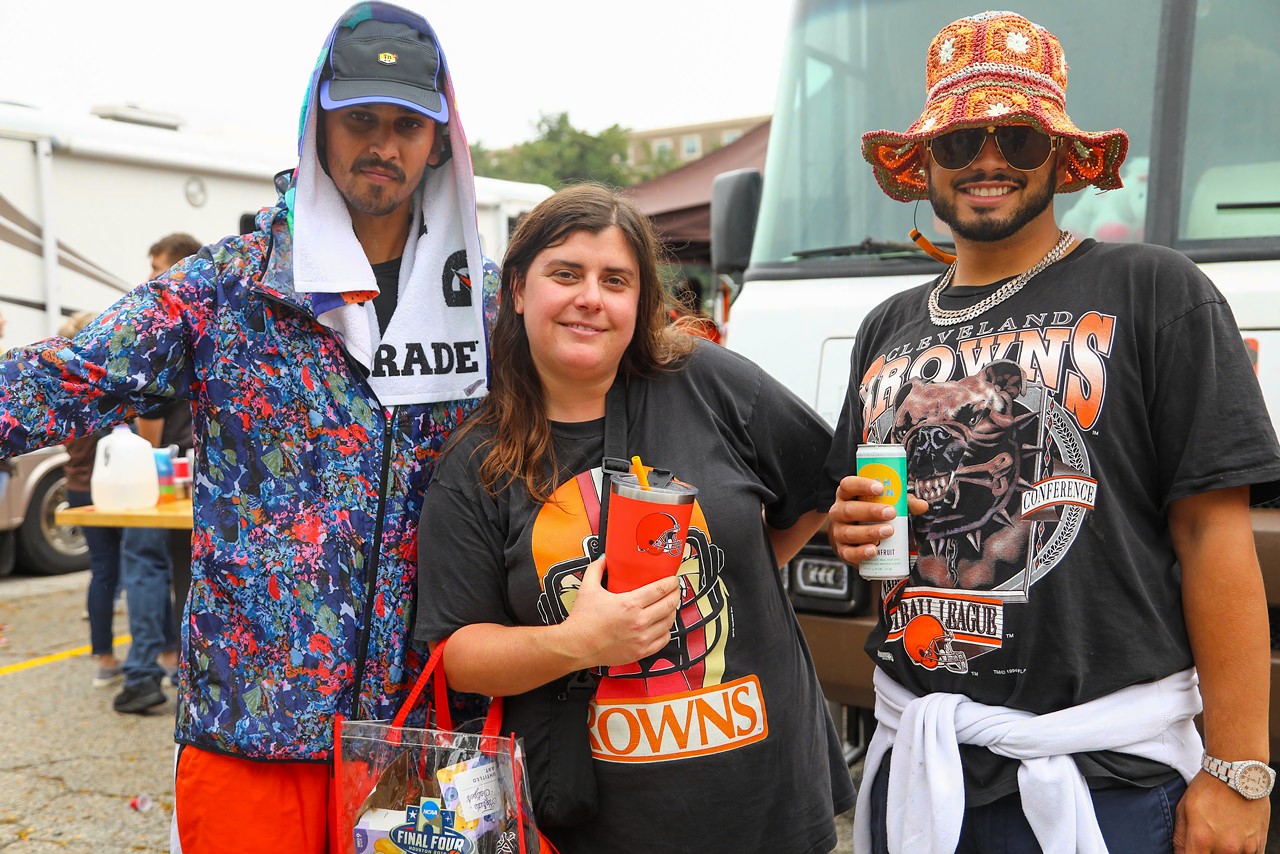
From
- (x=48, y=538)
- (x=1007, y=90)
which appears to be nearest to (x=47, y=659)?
(x=48, y=538)

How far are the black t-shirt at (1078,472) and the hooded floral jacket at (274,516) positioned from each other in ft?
3.52

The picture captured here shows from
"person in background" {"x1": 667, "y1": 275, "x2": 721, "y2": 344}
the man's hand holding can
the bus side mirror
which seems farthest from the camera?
the bus side mirror

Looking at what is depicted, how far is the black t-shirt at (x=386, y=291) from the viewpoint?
7.19 feet

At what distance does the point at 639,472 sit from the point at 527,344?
46cm

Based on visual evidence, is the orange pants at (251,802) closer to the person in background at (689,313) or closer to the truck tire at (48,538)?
the person in background at (689,313)

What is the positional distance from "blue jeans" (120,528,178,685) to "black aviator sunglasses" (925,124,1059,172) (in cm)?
501

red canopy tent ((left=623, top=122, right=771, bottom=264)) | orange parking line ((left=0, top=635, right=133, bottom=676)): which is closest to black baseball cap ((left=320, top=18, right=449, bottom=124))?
orange parking line ((left=0, top=635, right=133, bottom=676))

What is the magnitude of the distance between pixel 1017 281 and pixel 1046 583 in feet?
1.75

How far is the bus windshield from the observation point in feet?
10.9

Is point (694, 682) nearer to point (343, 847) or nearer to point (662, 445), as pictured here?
point (662, 445)

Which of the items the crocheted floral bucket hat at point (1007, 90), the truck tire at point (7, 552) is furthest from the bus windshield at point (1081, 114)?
the truck tire at point (7, 552)

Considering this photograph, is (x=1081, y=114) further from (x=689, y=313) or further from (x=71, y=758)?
(x=71, y=758)

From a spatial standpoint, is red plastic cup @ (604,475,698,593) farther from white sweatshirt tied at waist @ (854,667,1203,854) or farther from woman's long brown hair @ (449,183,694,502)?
white sweatshirt tied at waist @ (854,667,1203,854)

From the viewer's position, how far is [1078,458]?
1737 millimetres
